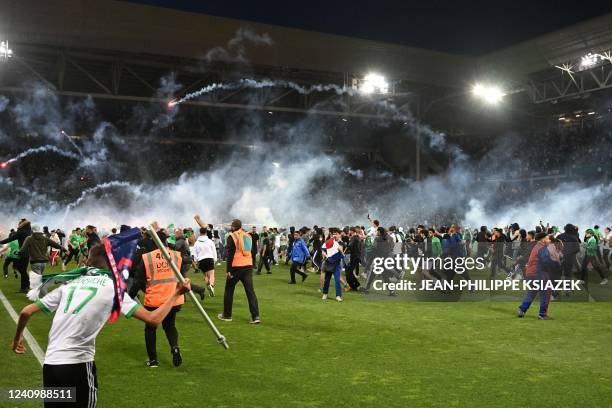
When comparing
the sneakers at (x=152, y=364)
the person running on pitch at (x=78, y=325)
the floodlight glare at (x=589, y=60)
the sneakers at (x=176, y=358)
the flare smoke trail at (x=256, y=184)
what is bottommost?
the sneakers at (x=152, y=364)

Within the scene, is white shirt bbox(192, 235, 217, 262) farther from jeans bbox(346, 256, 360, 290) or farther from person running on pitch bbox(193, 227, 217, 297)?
jeans bbox(346, 256, 360, 290)

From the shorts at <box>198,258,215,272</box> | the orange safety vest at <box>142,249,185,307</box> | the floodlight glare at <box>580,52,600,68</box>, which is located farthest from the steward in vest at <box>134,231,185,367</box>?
the floodlight glare at <box>580,52,600,68</box>

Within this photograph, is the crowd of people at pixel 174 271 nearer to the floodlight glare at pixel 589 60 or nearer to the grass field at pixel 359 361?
the grass field at pixel 359 361

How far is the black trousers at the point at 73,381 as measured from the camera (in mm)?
3809

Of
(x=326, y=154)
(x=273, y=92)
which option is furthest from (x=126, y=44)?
(x=326, y=154)

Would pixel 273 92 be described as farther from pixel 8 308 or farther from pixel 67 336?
pixel 67 336

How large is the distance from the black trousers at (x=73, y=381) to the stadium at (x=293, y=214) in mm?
14

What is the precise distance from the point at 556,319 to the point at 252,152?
31.9 metres

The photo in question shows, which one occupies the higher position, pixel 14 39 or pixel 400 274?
pixel 14 39

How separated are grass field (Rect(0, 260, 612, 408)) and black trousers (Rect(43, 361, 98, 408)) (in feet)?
7.30

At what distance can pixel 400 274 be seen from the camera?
15.0m

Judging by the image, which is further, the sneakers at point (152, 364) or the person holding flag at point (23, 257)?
the person holding flag at point (23, 257)

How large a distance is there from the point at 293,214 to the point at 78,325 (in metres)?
37.0

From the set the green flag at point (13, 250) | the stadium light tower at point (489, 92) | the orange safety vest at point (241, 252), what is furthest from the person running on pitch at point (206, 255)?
the stadium light tower at point (489, 92)
